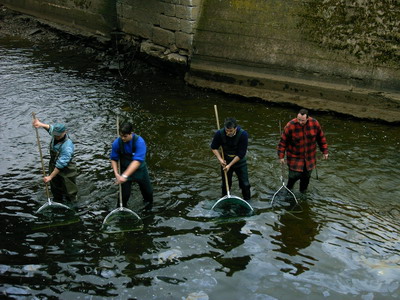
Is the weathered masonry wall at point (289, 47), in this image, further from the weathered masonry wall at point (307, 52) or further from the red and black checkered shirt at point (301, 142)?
the red and black checkered shirt at point (301, 142)

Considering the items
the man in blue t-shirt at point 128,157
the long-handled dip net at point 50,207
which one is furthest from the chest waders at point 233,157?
the long-handled dip net at point 50,207

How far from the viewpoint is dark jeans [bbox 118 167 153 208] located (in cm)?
868

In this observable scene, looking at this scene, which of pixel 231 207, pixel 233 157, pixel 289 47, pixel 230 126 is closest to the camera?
pixel 230 126

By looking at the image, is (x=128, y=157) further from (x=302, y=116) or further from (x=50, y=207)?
(x=302, y=116)

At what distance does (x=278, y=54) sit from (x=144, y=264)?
332 inches

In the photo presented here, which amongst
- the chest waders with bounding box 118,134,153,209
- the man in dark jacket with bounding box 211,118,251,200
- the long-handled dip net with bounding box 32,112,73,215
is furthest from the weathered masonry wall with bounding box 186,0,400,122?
the long-handled dip net with bounding box 32,112,73,215

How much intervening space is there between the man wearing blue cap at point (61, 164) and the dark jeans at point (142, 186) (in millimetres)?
1056

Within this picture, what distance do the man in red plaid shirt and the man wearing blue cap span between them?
3.95m

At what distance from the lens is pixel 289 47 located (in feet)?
45.3

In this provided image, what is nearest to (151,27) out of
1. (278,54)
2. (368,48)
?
(278,54)

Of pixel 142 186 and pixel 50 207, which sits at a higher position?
pixel 142 186

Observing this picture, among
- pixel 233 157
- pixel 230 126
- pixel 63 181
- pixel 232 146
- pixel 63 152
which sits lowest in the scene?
pixel 63 181

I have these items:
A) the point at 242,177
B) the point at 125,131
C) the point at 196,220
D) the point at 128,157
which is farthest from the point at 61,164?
the point at 242,177

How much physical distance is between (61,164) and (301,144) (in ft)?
14.5
